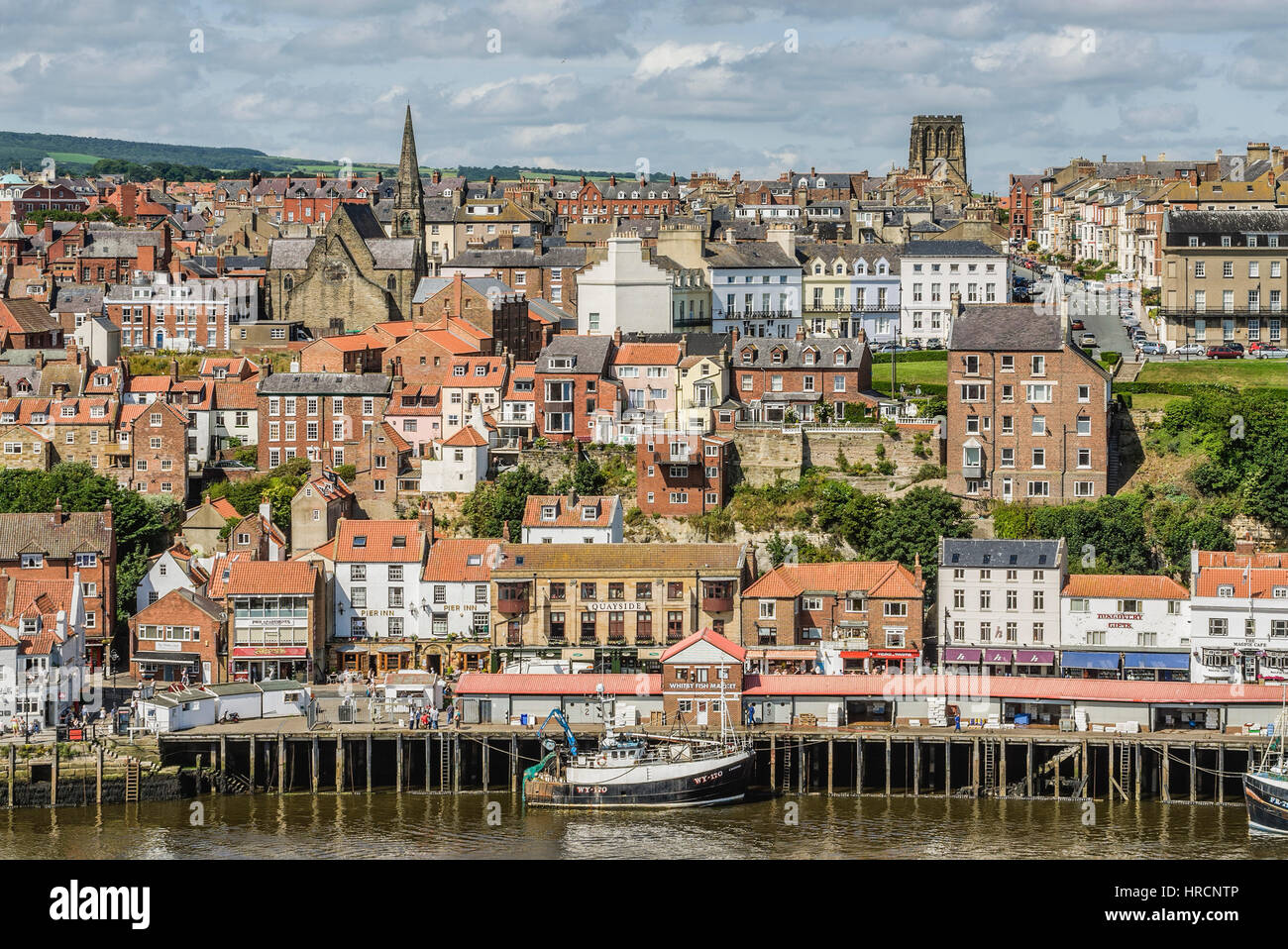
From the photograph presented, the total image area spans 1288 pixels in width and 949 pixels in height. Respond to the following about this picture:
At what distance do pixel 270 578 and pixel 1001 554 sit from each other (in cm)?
2390

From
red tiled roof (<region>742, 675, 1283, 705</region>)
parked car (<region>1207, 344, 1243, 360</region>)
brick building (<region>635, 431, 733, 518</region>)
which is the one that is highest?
parked car (<region>1207, 344, 1243, 360</region>)

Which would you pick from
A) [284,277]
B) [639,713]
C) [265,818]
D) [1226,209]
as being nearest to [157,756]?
[265,818]

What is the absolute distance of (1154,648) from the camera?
6138 cm

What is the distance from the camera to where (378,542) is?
66.2 meters

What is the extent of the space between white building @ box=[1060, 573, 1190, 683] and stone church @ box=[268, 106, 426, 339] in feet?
137

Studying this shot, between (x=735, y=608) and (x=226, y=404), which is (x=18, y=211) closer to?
(x=226, y=404)

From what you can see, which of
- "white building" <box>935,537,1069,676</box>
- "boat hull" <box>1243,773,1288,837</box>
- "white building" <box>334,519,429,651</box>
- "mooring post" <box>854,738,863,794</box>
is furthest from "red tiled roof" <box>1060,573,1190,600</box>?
"white building" <box>334,519,429,651</box>

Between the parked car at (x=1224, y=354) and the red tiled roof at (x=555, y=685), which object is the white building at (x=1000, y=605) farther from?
the parked car at (x=1224, y=354)

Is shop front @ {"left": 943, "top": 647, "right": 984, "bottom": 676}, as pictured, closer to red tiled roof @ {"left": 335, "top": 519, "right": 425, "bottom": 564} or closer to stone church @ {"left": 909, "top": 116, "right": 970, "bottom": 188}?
red tiled roof @ {"left": 335, "top": 519, "right": 425, "bottom": 564}

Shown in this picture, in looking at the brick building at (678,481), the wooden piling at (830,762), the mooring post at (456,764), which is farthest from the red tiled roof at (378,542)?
the wooden piling at (830,762)

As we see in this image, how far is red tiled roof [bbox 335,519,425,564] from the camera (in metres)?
65.5

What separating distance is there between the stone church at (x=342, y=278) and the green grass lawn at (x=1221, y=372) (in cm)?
3579

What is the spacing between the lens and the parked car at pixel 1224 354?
8137cm

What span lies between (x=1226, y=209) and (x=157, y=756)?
60.7 m
